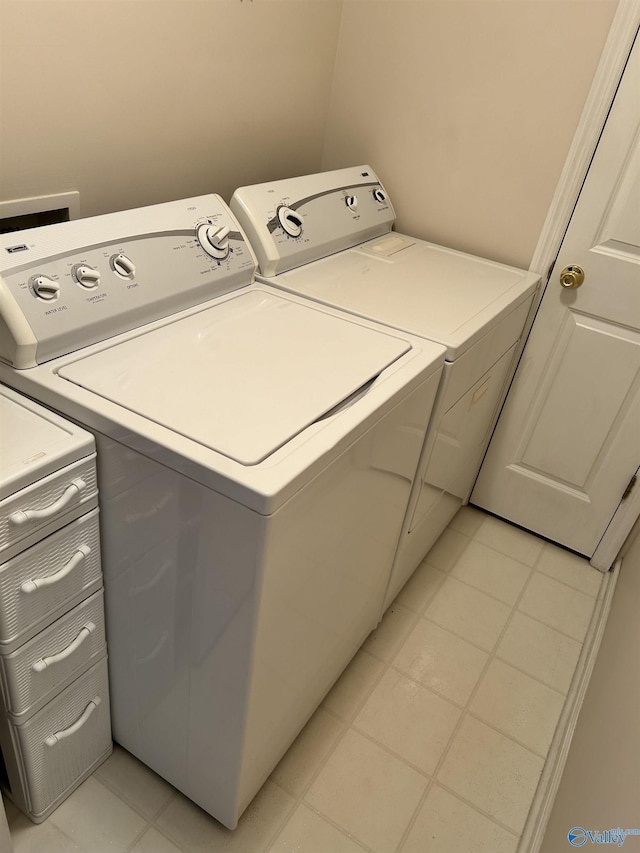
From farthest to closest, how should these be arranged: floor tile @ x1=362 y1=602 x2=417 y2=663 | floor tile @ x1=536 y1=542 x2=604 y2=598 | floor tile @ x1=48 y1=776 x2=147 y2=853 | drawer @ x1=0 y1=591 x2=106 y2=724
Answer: floor tile @ x1=536 y1=542 x2=604 y2=598 < floor tile @ x1=362 y1=602 x2=417 y2=663 < floor tile @ x1=48 y1=776 x2=147 y2=853 < drawer @ x1=0 y1=591 x2=106 y2=724

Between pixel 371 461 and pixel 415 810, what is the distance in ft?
2.77

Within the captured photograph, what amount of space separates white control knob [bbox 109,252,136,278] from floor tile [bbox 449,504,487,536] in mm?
1471

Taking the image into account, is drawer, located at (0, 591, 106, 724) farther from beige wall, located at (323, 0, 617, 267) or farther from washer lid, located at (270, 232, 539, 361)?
beige wall, located at (323, 0, 617, 267)

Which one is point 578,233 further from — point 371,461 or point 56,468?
point 56,468

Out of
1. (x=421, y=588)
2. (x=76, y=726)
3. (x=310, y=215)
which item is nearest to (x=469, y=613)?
(x=421, y=588)

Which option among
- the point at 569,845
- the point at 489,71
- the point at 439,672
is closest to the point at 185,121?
the point at 489,71

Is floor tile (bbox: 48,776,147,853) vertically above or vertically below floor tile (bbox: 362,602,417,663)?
below

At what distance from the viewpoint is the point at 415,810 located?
1388 millimetres

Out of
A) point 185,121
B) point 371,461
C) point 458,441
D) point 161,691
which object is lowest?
point 161,691

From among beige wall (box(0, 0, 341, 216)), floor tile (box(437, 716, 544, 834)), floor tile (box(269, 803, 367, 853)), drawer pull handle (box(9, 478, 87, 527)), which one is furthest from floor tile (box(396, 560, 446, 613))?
beige wall (box(0, 0, 341, 216))

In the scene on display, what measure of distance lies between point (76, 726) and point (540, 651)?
127 cm

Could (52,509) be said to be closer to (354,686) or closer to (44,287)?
(44,287)

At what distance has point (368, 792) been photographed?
1.41m

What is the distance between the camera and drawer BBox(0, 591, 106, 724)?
1.03m
